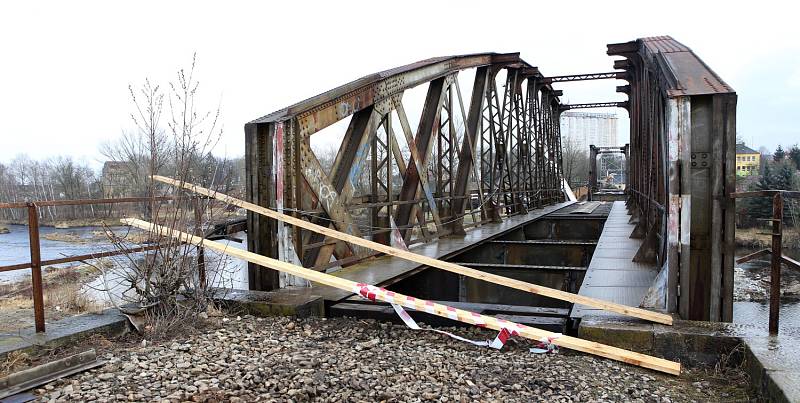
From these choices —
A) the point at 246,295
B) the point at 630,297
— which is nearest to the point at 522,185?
the point at 630,297

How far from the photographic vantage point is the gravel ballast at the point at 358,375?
3.22m

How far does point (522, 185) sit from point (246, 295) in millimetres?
14311

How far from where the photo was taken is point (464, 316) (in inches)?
166

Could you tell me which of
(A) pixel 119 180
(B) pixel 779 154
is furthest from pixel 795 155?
(A) pixel 119 180

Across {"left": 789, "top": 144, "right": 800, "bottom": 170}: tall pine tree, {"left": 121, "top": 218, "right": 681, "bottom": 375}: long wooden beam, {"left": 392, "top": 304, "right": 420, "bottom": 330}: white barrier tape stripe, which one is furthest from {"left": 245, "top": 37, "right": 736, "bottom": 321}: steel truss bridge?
{"left": 789, "top": 144, "right": 800, "bottom": 170}: tall pine tree

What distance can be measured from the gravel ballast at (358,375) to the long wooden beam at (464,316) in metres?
0.07

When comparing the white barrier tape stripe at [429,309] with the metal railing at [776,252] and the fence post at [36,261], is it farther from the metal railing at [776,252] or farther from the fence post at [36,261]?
the fence post at [36,261]

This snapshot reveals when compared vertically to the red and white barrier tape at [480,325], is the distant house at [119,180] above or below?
above

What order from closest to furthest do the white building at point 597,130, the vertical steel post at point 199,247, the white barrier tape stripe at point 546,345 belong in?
1. the white barrier tape stripe at point 546,345
2. the vertical steel post at point 199,247
3. the white building at point 597,130

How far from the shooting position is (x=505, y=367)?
3.73 meters

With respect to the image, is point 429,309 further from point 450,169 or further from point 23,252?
point 23,252

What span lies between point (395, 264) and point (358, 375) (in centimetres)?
419

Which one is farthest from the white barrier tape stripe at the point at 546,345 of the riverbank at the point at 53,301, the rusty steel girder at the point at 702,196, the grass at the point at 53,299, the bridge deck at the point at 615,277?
the grass at the point at 53,299

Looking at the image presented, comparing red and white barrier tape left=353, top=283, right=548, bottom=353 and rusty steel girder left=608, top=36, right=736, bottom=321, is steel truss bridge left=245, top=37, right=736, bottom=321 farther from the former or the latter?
red and white barrier tape left=353, top=283, right=548, bottom=353
